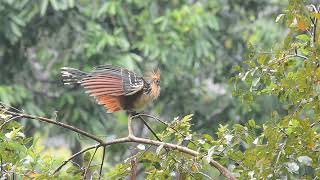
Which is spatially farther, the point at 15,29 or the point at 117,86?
the point at 15,29

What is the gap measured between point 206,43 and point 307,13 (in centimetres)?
382

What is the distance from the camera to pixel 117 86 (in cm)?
248

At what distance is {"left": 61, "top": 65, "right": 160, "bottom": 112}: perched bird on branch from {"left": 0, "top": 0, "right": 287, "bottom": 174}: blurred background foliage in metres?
2.45

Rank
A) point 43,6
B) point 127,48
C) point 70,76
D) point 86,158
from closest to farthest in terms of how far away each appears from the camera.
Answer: point 86,158, point 70,76, point 43,6, point 127,48

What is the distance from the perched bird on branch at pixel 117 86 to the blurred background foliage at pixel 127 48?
2445 mm

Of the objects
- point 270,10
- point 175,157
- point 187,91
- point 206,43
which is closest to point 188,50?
point 206,43

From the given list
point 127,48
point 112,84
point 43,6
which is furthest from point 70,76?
point 127,48

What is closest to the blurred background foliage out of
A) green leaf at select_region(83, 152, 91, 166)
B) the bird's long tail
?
the bird's long tail

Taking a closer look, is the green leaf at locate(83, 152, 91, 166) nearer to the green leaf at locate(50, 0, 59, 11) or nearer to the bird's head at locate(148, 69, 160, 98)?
the bird's head at locate(148, 69, 160, 98)

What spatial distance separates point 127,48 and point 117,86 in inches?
119

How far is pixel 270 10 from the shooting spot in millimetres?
6500

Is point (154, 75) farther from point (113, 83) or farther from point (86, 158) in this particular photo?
point (86, 158)

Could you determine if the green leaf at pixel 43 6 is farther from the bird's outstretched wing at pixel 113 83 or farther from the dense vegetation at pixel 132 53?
the bird's outstretched wing at pixel 113 83

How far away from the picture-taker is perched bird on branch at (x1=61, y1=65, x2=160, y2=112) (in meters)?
2.45
